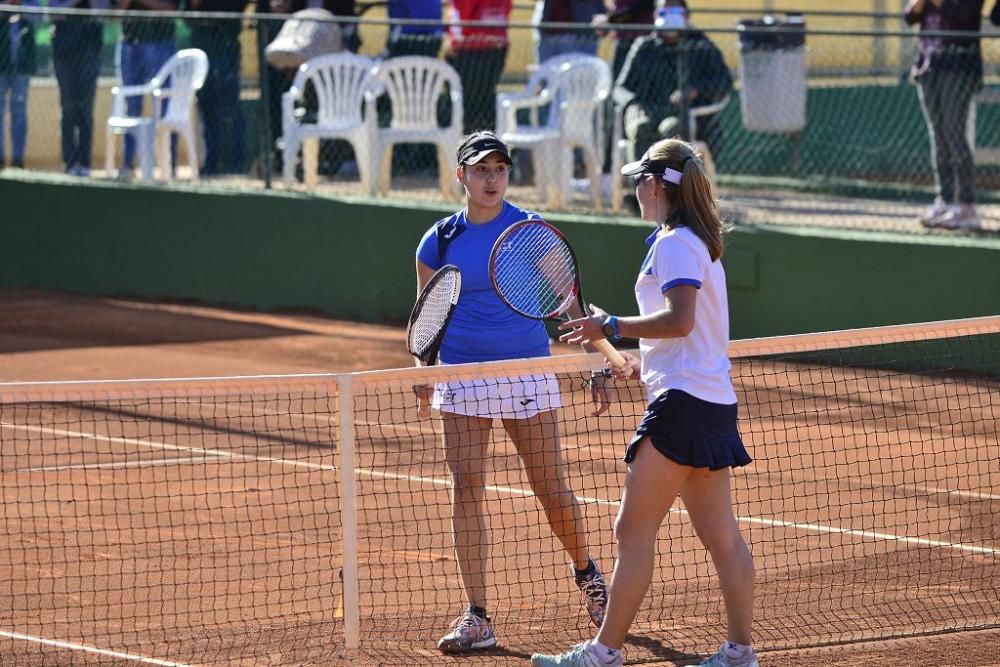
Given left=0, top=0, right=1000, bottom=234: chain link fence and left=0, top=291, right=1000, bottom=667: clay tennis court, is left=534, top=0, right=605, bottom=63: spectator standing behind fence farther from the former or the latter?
left=0, top=291, right=1000, bottom=667: clay tennis court

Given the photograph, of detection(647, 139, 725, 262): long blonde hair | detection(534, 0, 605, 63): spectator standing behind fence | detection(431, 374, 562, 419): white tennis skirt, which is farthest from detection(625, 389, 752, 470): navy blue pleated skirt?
detection(534, 0, 605, 63): spectator standing behind fence

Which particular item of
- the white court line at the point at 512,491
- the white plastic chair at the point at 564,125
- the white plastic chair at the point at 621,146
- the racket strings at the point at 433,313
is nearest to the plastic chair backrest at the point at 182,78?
the white plastic chair at the point at 564,125

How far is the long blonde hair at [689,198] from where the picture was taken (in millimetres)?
5078

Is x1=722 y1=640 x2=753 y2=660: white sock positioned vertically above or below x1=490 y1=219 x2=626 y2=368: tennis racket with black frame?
below

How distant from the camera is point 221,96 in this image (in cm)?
1430

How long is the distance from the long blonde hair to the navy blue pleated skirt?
448 mm

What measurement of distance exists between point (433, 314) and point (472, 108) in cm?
801

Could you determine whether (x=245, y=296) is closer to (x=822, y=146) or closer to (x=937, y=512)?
(x=822, y=146)

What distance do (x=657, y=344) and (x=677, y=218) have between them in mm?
393

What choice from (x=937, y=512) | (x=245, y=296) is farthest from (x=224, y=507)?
(x=245, y=296)

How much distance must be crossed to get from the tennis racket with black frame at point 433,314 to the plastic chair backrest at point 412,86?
8.06 m

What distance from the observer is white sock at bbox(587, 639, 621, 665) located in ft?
17.0

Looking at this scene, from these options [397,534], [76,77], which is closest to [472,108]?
[76,77]

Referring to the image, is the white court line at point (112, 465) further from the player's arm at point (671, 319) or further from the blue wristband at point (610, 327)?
the player's arm at point (671, 319)
